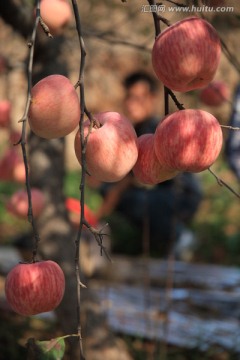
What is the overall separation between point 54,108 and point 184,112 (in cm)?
15

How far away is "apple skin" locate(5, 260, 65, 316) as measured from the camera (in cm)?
77

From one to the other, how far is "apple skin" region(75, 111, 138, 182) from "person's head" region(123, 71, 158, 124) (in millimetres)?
2641

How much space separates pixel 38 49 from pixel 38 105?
107cm

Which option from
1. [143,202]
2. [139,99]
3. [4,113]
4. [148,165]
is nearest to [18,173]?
[4,113]

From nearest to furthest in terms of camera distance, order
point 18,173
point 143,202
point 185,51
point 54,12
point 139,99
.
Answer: point 185,51
point 54,12
point 18,173
point 139,99
point 143,202

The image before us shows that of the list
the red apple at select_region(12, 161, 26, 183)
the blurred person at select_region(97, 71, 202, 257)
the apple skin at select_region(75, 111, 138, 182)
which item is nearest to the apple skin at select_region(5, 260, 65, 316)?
the apple skin at select_region(75, 111, 138, 182)

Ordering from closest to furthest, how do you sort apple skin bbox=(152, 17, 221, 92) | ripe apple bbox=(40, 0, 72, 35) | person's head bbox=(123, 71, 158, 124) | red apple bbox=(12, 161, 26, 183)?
apple skin bbox=(152, 17, 221, 92)
ripe apple bbox=(40, 0, 72, 35)
red apple bbox=(12, 161, 26, 183)
person's head bbox=(123, 71, 158, 124)

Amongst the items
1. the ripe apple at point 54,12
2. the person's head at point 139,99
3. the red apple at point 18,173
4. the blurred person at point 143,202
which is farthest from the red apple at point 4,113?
the person's head at point 139,99

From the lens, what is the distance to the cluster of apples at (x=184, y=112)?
732mm

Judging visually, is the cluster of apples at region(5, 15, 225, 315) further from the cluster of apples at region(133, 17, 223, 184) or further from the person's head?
the person's head

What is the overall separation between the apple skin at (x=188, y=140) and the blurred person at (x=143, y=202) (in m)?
2.53

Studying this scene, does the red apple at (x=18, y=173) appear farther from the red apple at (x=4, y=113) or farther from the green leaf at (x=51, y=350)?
the green leaf at (x=51, y=350)

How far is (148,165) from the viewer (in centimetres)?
82

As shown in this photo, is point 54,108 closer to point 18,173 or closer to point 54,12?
point 54,12
